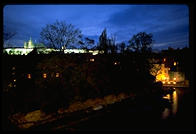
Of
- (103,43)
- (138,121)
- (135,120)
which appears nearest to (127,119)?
(135,120)

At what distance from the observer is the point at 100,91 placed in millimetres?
9766

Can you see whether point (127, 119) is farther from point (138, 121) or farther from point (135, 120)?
point (138, 121)

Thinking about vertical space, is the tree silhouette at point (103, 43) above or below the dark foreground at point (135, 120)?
above

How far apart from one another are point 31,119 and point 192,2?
747cm

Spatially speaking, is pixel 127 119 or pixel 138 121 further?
pixel 127 119

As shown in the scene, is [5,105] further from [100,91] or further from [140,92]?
[140,92]

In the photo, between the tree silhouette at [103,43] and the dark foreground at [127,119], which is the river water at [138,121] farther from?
the tree silhouette at [103,43]

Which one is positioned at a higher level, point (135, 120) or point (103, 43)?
point (103, 43)

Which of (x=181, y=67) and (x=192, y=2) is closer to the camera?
(x=192, y=2)

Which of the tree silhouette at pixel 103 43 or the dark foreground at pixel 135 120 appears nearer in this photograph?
the dark foreground at pixel 135 120

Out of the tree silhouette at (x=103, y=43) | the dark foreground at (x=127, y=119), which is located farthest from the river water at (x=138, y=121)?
the tree silhouette at (x=103, y=43)

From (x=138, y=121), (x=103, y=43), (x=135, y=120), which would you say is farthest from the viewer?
(x=103, y=43)

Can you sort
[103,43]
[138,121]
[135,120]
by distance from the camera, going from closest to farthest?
[138,121] → [135,120] → [103,43]

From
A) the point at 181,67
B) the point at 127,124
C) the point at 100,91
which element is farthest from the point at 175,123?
the point at 181,67
